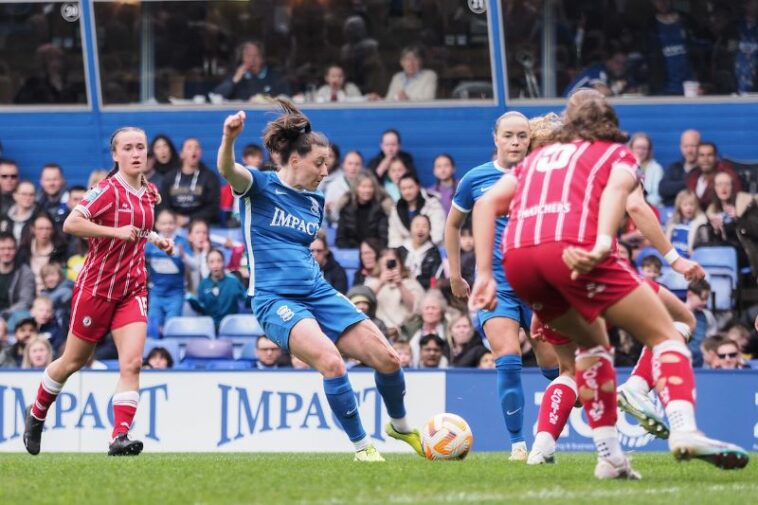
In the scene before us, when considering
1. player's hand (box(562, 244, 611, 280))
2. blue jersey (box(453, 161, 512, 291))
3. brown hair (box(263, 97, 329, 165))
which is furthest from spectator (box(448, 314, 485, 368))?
player's hand (box(562, 244, 611, 280))

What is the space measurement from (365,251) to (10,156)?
675 cm

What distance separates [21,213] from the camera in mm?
17609

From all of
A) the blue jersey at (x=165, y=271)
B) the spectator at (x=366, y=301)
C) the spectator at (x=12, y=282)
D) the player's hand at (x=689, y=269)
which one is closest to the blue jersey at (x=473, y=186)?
the player's hand at (x=689, y=269)

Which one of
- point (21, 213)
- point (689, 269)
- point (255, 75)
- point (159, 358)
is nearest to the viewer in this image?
point (689, 269)

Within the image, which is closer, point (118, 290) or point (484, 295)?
point (484, 295)

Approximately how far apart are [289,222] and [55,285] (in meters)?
8.20

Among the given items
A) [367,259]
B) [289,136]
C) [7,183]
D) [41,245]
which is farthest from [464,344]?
[7,183]

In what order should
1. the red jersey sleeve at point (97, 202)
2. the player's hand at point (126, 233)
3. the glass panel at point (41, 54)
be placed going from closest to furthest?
the player's hand at point (126, 233), the red jersey sleeve at point (97, 202), the glass panel at point (41, 54)

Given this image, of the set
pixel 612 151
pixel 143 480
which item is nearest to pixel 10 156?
pixel 143 480

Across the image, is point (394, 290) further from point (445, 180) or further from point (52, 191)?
point (52, 191)

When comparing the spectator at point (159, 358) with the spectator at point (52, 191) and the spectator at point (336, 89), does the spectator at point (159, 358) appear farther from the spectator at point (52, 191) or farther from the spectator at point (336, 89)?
the spectator at point (336, 89)

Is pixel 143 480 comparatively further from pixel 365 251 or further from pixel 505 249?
pixel 365 251

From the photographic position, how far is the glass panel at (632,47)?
59.3ft

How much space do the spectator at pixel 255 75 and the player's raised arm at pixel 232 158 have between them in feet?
35.0
